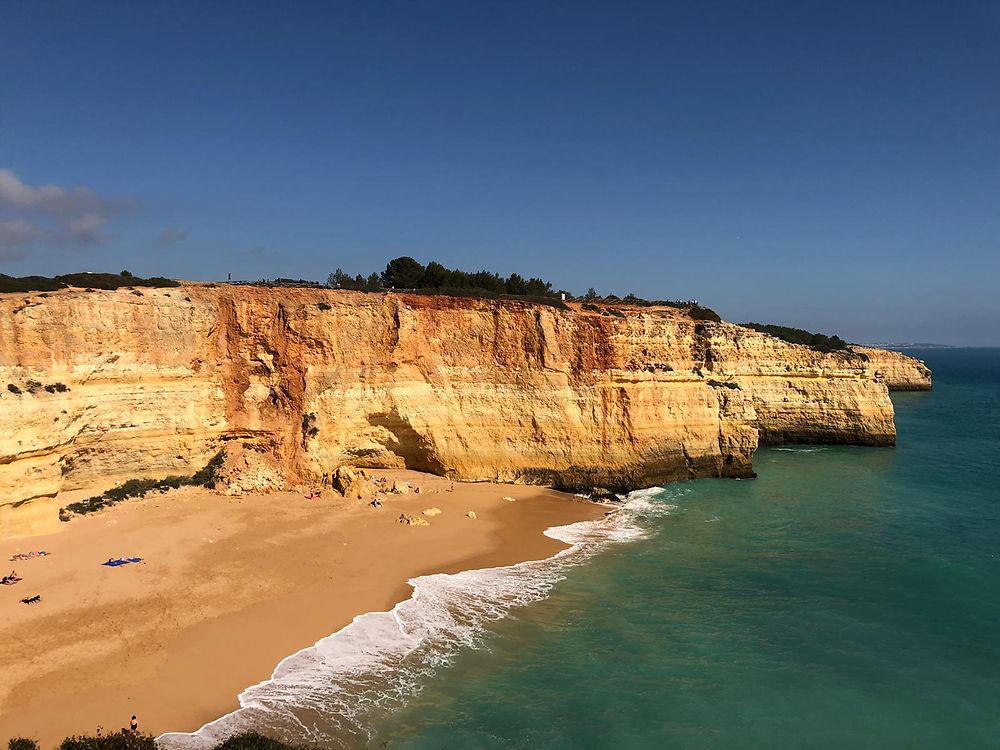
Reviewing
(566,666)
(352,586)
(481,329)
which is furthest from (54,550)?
(481,329)

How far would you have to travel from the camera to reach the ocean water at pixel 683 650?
10055 millimetres

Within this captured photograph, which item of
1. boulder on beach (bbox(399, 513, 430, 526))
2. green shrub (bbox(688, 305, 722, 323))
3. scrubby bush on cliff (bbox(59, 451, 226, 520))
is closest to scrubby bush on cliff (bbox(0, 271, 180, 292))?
scrubby bush on cliff (bbox(59, 451, 226, 520))

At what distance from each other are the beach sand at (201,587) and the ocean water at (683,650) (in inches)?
38.5

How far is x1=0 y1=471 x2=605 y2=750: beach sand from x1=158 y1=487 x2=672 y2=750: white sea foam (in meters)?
0.44

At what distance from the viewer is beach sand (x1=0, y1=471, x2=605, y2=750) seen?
10.4 meters

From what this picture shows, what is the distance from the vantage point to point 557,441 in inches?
985

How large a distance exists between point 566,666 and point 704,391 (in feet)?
62.2

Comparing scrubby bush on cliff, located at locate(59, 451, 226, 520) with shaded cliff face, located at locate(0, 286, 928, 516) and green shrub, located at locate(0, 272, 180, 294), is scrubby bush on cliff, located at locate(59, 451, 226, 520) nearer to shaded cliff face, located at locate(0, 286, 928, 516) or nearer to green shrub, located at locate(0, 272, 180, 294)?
shaded cliff face, located at locate(0, 286, 928, 516)

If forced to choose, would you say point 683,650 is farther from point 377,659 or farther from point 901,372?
point 901,372

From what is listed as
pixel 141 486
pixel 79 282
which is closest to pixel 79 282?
pixel 79 282

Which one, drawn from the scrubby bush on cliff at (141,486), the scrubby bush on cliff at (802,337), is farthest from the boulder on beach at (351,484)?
the scrubby bush on cliff at (802,337)

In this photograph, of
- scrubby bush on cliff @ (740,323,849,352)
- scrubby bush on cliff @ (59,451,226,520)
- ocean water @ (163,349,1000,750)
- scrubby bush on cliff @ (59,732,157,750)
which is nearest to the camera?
scrubby bush on cliff @ (59,732,157,750)

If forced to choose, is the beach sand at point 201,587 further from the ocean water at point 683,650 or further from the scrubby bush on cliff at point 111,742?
the ocean water at point 683,650

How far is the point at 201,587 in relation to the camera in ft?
47.1
